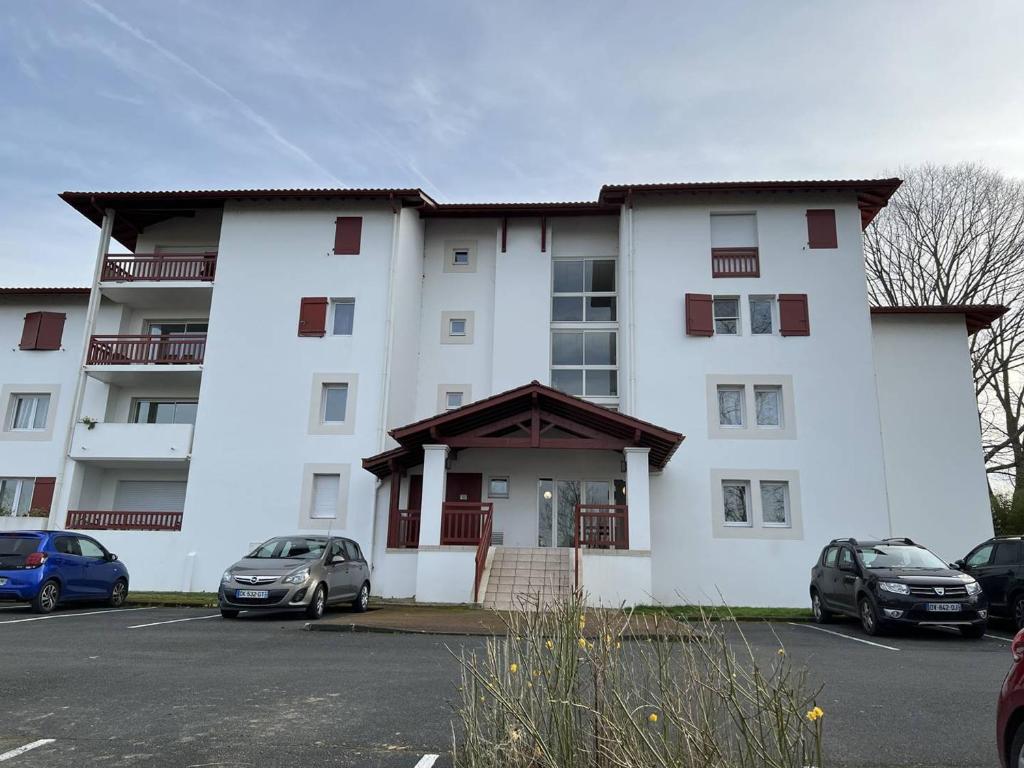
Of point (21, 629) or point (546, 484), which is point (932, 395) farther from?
point (21, 629)

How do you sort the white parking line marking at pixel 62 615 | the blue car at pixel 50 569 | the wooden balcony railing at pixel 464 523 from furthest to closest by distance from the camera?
the wooden balcony railing at pixel 464 523
the blue car at pixel 50 569
the white parking line marking at pixel 62 615

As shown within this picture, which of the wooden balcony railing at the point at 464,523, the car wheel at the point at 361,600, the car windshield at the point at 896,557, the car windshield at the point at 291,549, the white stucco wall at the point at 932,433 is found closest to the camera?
the car windshield at the point at 896,557

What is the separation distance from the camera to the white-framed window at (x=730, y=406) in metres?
20.5

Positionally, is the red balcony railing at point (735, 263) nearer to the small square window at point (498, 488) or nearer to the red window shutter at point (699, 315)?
the red window shutter at point (699, 315)

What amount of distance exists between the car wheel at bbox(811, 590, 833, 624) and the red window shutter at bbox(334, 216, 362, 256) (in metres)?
15.3

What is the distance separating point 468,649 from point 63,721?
191 inches

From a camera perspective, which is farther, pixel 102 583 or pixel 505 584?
pixel 505 584

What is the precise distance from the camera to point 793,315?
820 inches

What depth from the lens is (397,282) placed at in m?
21.7

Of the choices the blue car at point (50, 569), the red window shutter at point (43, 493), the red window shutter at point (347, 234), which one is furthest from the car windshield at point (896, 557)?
the red window shutter at point (43, 493)

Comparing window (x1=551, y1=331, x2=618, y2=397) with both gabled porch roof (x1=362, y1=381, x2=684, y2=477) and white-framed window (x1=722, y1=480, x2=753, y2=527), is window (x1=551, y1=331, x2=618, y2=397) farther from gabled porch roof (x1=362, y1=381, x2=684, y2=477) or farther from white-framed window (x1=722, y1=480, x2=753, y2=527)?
gabled porch roof (x1=362, y1=381, x2=684, y2=477)

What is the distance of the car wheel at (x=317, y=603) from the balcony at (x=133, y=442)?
943 cm

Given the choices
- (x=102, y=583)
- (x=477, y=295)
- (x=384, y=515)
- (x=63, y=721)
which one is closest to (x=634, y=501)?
(x=384, y=515)

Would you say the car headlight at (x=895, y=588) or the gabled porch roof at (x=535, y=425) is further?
the gabled porch roof at (x=535, y=425)
